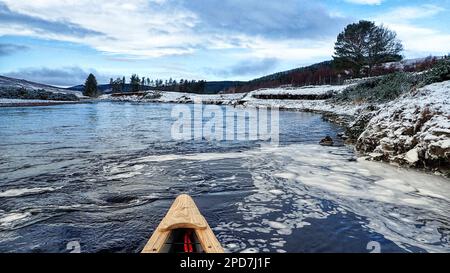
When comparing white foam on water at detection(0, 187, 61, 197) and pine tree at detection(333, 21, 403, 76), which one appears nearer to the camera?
white foam on water at detection(0, 187, 61, 197)

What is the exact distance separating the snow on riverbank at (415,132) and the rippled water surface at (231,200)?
1.93 ft

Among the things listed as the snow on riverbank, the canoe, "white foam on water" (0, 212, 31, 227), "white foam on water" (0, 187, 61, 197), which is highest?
the snow on riverbank

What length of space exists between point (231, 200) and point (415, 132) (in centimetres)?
591

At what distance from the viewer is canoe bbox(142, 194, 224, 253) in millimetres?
3938

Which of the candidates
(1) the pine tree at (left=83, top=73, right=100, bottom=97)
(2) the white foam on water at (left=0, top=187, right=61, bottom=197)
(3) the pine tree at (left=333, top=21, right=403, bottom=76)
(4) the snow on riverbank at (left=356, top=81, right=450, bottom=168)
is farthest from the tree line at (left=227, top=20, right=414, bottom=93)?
(1) the pine tree at (left=83, top=73, right=100, bottom=97)

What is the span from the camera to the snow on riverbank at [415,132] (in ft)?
26.5

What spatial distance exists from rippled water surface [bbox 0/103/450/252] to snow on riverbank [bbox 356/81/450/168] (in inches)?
23.2

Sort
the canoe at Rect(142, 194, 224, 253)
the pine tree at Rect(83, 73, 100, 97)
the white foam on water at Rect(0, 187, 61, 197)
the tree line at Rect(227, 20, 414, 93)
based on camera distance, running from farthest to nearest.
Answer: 1. the pine tree at Rect(83, 73, 100, 97)
2. the tree line at Rect(227, 20, 414, 93)
3. the white foam on water at Rect(0, 187, 61, 197)
4. the canoe at Rect(142, 194, 224, 253)

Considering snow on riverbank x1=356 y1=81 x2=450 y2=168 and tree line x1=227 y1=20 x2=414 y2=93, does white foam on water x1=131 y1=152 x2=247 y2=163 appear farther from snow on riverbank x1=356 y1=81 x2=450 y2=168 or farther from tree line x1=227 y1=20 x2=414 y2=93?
tree line x1=227 y1=20 x2=414 y2=93

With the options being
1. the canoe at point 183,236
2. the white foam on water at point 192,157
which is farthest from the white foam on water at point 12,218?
the white foam on water at point 192,157

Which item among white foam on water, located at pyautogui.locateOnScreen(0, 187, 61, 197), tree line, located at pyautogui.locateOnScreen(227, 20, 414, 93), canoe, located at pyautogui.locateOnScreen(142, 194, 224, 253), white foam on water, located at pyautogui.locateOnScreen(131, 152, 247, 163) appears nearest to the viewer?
canoe, located at pyautogui.locateOnScreen(142, 194, 224, 253)

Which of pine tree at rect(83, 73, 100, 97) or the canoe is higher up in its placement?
pine tree at rect(83, 73, 100, 97)
